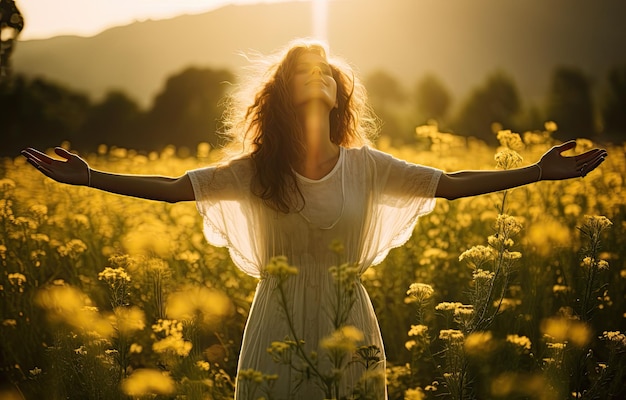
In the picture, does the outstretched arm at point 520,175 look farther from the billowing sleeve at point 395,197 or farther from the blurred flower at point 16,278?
the blurred flower at point 16,278

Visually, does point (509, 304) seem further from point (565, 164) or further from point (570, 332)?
point (565, 164)

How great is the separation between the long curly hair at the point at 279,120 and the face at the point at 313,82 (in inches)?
1.1

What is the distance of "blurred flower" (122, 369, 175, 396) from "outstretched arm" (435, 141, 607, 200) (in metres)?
1.20

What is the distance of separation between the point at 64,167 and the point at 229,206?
1.77ft

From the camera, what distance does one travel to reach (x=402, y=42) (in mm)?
46906

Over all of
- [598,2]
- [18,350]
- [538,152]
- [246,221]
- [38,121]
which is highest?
[598,2]

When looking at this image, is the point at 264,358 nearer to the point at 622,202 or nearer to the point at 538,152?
the point at 622,202

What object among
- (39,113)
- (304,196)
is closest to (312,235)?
(304,196)

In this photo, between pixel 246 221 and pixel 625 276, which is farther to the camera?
pixel 625 276

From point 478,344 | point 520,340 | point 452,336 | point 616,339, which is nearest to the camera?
point 452,336

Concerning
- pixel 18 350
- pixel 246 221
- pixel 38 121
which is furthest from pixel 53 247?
pixel 38 121

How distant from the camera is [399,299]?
4332mm

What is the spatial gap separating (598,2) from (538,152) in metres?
55.1

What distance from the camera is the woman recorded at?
255cm
